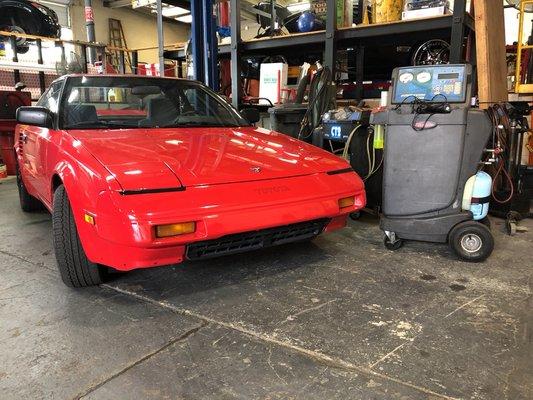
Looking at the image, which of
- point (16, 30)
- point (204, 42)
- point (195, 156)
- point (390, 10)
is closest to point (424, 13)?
point (390, 10)

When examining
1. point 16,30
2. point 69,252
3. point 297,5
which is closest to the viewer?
point 69,252

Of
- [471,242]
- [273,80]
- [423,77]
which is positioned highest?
[273,80]

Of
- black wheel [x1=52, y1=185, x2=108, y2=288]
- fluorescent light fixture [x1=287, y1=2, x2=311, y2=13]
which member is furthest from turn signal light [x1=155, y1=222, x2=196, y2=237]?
fluorescent light fixture [x1=287, y1=2, x2=311, y2=13]

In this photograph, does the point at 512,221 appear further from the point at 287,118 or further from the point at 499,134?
the point at 287,118

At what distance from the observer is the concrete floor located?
1438 mm

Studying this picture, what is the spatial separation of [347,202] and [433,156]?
2.36ft

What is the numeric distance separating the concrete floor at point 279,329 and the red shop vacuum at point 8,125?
14.3ft

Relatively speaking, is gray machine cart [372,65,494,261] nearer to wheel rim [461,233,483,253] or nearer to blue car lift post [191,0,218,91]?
wheel rim [461,233,483,253]

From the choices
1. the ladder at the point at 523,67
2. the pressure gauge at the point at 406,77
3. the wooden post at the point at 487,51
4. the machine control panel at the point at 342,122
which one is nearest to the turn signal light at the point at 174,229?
the pressure gauge at the point at 406,77

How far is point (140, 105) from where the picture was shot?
3.07 metres

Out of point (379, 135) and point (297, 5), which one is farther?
point (297, 5)

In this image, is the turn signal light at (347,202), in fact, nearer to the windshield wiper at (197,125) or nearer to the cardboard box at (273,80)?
the windshield wiper at (197,125)

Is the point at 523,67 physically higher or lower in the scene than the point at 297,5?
lower

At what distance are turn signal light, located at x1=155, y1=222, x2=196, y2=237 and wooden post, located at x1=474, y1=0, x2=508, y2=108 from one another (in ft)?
9.51
